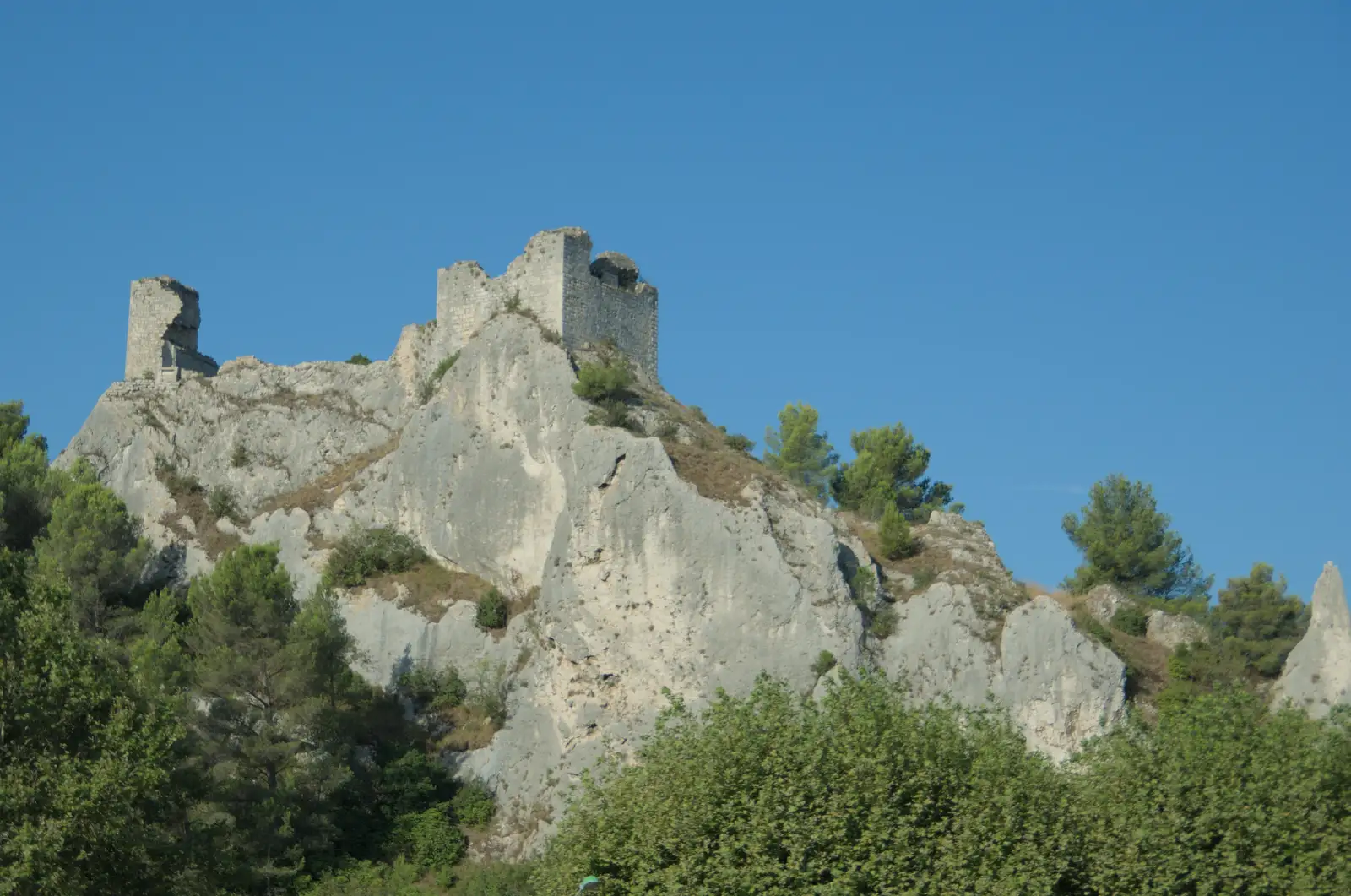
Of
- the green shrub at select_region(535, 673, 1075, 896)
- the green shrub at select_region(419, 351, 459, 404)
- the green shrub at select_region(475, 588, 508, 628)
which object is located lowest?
the green shrub at select_region(535, 673, 1075, 896)

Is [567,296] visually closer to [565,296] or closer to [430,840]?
[565,296]

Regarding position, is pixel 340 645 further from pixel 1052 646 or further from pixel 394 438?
pixel 1052 646

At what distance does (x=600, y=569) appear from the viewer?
53656 mm

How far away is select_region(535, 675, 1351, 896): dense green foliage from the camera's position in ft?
121

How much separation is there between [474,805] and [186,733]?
1078cm

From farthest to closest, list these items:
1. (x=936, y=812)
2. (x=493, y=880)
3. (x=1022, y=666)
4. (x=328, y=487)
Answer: (x=328, y=487) < (x=1022, y=666) < (x=493, y=880) < (x=936, y=812)

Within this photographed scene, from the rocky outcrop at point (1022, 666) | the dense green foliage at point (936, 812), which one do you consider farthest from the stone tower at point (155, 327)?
the dense green foliage at point (936, 812)

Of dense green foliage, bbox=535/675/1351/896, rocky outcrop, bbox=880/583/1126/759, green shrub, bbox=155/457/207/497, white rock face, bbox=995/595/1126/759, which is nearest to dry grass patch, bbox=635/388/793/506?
rocky outcrop, bbox=880/583/1126/759

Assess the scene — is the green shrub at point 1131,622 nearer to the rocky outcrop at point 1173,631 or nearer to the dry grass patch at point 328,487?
the rocky outcrop at point 1173,631

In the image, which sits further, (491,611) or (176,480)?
(176,480)

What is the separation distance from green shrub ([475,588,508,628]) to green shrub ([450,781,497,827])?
4.58 m

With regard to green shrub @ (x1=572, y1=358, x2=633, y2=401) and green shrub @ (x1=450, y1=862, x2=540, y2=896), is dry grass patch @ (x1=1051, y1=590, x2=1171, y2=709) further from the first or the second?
green shrub @ (x1=450, y1=862, x2=540, y2=896)

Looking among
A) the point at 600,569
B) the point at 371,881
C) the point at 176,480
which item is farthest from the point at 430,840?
the point at 176,480

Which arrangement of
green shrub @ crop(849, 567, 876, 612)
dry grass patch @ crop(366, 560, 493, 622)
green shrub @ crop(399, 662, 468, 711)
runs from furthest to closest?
1. dry grass patch @ crop(366, 560, 493, 622)
2. green shrub @ crop(399, 662, 468, 711)
3. green shrub @ crop(849, 567, 876, 612)
